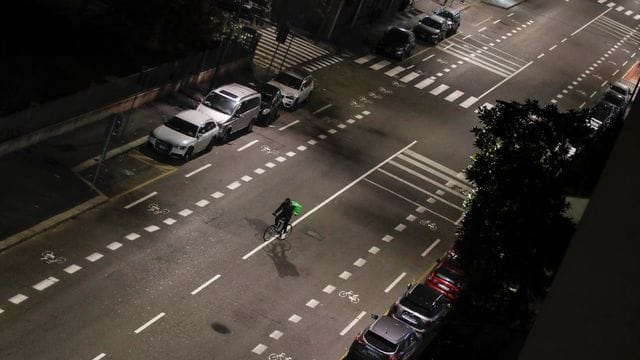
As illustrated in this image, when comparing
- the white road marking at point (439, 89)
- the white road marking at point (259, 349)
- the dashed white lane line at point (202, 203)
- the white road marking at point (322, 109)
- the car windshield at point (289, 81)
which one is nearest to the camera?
the white road marking at point (259, 349)

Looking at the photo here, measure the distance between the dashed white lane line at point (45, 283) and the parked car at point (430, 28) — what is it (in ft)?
150

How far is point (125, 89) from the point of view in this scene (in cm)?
4591

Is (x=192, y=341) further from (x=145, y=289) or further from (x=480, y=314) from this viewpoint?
(x=480, y=314)

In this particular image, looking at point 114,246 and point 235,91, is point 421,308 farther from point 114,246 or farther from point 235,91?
point 235,91

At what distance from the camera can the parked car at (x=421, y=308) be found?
34469 millimetres

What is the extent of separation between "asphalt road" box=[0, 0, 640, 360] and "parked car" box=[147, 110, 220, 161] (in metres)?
0.77

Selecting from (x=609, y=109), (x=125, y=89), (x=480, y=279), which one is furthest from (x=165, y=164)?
(x=609, y=109)

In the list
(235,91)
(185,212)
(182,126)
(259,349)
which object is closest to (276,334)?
(259,349)

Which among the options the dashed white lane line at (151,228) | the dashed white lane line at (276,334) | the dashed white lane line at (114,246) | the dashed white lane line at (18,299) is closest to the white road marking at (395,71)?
the dashed white lane line at (151,228)

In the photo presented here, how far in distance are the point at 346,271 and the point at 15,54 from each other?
18865 millimetres

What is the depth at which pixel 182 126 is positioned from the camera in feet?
144

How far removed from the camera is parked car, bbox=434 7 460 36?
76.0 meters

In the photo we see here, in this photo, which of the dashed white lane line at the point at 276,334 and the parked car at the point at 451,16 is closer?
the dashed white lane line at the point at 276,334

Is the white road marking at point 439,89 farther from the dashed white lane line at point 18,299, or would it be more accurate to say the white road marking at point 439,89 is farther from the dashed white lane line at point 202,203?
the dashed white lane line at point 18,299
